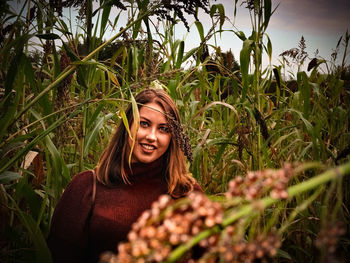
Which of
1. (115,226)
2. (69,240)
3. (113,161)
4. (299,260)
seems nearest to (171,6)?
(113,161)

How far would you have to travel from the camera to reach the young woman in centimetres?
141

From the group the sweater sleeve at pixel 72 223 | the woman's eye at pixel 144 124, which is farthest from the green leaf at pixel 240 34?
the sweater sleeve at pixel 72 223

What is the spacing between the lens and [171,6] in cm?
103

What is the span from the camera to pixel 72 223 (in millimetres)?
1400

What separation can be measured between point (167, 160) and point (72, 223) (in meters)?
0.63

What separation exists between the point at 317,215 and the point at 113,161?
113 centimetres

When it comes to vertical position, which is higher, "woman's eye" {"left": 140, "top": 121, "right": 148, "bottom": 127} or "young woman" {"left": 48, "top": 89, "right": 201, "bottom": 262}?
"woman's eye" {"left": 140, "top": 121, "right": 148, "bottom": 127}

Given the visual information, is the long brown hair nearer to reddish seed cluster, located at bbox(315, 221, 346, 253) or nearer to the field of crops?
the field of crops

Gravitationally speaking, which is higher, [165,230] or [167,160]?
[165,230]

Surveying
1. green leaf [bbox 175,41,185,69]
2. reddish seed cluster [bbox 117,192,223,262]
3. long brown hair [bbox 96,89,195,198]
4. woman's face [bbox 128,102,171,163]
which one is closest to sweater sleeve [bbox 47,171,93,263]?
long brown hair [bbox 96,89,195,198]

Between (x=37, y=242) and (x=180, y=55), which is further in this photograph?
(x=180, y=55)

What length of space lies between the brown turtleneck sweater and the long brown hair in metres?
0.07

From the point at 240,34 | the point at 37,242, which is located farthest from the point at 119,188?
the point at 240,34

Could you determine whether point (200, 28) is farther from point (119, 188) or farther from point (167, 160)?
point (119, 188)
